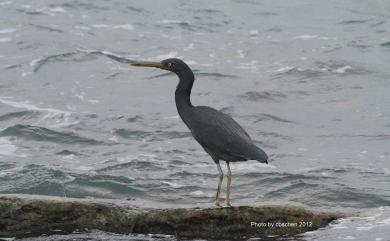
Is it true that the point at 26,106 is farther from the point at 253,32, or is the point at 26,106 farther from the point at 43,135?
the point at 253,32

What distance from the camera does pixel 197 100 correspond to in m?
16.6

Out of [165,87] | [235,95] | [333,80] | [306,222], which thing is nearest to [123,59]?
[165,87]

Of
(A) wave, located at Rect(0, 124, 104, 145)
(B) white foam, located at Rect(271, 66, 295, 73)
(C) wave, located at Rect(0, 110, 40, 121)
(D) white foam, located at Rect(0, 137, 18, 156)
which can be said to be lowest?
(D) white foam, located at Rect(0, 137, 18, 156)

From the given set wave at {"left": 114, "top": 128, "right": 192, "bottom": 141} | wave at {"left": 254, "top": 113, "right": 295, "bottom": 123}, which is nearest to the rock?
wave at {"left": 114, "top": 128, "right": 192, "bottom": 141}

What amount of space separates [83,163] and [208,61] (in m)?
6.63

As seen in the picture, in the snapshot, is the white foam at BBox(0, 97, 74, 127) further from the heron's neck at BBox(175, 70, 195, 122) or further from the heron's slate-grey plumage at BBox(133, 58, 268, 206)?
the heron's slate-grey plumage at BBox(133, 58, 268, 206)

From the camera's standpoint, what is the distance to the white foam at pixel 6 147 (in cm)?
1353

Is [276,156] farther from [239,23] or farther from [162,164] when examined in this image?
[239,23]

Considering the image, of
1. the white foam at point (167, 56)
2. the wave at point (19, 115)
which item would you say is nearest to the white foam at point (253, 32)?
the white foam at point (167, 56)

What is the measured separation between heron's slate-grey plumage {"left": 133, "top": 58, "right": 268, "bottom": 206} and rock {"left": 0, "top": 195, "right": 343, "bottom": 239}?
34cm

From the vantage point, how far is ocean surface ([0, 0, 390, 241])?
39.6 feet

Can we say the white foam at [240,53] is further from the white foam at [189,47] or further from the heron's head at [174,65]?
the heron's head at [174,65]

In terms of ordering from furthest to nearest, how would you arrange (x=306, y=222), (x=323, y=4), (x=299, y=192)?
(x=323, y=4)
(x=299, y=192)
(x=306, y=222)

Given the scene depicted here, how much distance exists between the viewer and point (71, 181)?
12.2 metres
